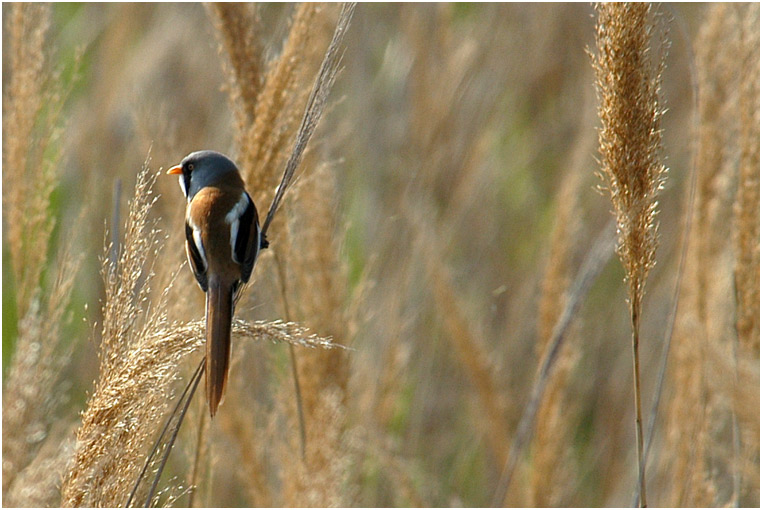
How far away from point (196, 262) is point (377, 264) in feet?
5.16

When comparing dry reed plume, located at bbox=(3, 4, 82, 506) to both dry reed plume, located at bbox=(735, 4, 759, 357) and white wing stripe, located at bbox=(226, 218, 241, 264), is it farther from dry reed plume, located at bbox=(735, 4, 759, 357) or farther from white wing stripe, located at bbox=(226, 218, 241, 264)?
dry reed plume, located at bbox=(735, 4, 759, 357)

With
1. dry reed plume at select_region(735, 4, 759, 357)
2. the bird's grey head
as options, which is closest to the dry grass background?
dry reed plume at select_region(735, 4, 759, 357)

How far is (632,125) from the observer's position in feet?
5.04

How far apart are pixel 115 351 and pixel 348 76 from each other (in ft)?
8.61

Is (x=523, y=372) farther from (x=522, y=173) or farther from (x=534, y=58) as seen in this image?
(x=534, y=58)

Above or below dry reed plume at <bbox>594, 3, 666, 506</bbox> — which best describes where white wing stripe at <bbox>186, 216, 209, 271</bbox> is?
below

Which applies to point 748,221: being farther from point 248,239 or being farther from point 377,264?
point 377,264

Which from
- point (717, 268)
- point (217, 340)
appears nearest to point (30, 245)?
point (217, 340)

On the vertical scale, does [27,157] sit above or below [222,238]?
above

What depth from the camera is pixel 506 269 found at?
388 centimetres

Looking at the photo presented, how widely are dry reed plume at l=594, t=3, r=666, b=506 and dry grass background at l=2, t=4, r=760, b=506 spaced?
4 centimetres

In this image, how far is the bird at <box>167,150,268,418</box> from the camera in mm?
1803

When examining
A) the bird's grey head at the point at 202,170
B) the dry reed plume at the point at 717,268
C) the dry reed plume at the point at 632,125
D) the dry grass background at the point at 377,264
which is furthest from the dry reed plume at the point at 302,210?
the dry reed plume at the point at 717,268

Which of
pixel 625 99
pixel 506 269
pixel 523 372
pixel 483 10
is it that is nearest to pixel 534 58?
pixel 483 10
